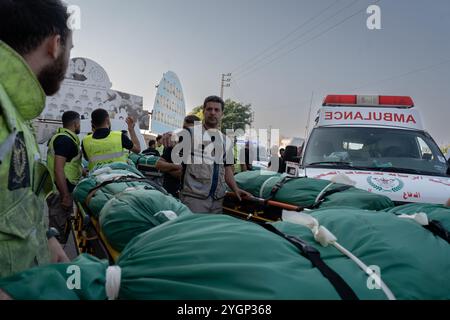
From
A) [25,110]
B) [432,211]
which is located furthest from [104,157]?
[432,211]

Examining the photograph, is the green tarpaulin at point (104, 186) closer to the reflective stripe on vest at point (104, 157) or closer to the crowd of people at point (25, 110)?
the reflective stripe on vest at point (104, 157)

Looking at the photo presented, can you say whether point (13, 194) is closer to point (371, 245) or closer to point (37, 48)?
point (37, 48)

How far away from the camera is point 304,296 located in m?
1.09

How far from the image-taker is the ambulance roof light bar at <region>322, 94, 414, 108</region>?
5027mm

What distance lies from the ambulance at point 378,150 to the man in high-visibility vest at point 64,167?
2505mm

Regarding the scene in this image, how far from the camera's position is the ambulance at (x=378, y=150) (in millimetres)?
3635

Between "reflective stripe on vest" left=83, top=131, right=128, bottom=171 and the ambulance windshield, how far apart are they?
218 cm

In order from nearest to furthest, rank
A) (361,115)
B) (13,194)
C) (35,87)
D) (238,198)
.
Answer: (13,194), (35,87), (238,198), (361,115)

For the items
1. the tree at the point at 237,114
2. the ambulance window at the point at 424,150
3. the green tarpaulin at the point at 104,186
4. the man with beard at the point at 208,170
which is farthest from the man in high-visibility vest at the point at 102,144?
the tree at the point at 237,114

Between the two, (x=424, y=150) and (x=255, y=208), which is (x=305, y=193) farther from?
(x=424, y=150)

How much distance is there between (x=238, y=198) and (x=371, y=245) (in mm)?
2300
